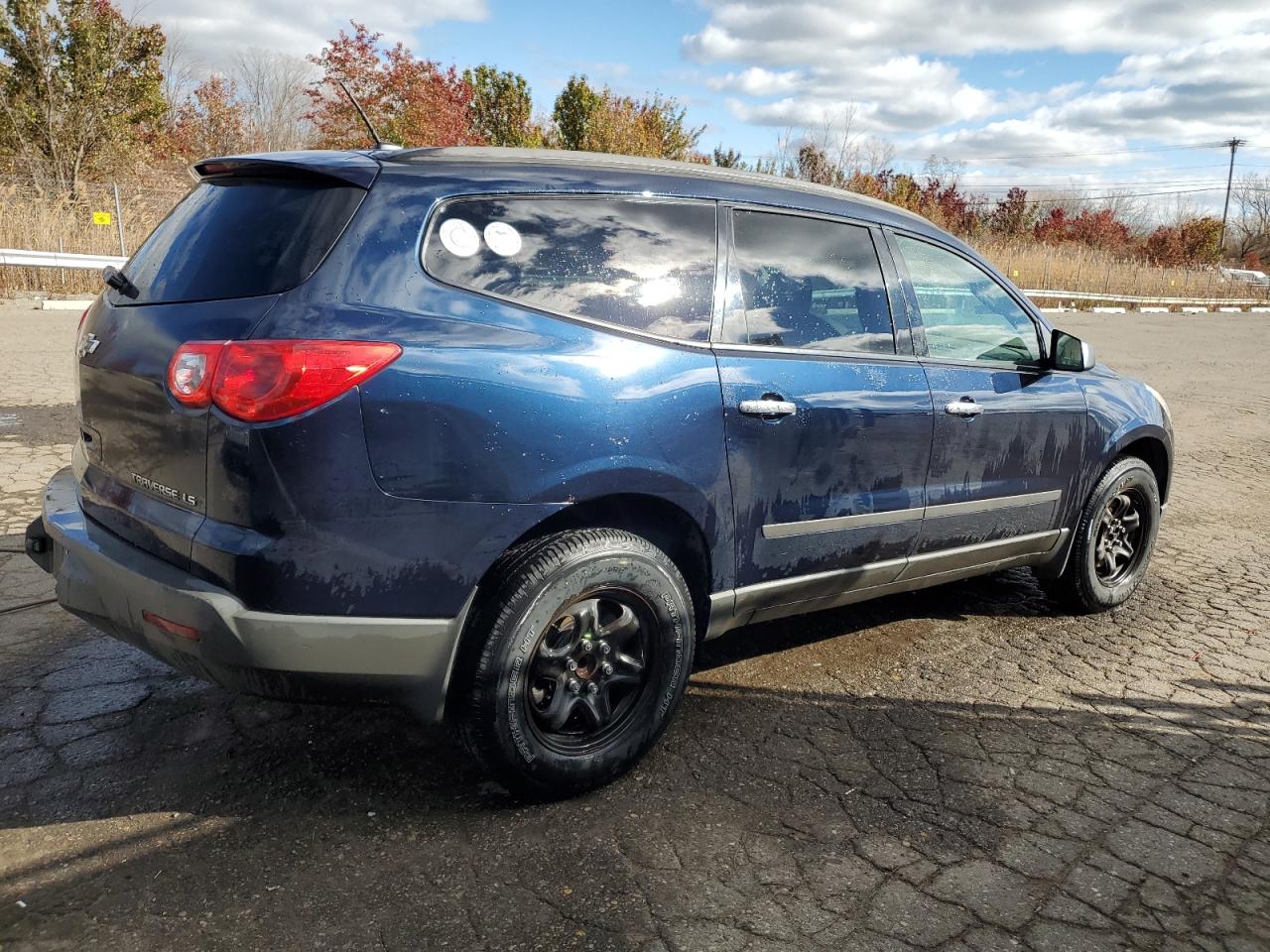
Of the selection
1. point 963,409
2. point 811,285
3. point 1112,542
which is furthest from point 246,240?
point 1112,542

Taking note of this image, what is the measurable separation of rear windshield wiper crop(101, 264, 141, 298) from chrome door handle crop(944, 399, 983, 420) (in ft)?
9.09

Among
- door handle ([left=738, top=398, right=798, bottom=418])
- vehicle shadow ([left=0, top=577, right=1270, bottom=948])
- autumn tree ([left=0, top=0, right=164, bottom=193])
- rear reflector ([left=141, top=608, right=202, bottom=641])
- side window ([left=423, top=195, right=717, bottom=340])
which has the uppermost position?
autumn tree ([left=0, top=0, right=164, bottom=193])

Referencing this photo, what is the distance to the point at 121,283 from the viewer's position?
3.13 m

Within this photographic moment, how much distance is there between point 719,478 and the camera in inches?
123

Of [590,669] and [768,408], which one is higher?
[768,408]

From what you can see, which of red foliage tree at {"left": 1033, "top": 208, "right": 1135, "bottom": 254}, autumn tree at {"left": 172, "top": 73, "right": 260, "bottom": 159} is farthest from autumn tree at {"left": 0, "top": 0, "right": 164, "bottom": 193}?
red foliage tree at {"left": 1033, "top": 208, "right": 1135, "bottom": 254}

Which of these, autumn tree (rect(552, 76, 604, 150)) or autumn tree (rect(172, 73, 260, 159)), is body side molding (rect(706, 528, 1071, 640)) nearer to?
autumn tree (rect(552, 76, 604, 150))

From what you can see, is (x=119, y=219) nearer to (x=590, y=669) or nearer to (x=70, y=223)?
(x=70, y=223)

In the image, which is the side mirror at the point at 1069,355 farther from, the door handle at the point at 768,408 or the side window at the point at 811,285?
the door handle at the point at 768,408

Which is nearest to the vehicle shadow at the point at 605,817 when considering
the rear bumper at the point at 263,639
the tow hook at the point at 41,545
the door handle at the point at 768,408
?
the rear bumper at the point at 263,639

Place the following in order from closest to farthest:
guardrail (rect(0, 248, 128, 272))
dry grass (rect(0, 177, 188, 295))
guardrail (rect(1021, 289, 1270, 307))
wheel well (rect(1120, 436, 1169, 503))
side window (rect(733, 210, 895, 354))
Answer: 1. side window (rect(733, 210, 895, 354))
2. wheel well (rect(1120, 436, 1169, 503))
3. guardrail (rect(0, 248, 128, 272))
4. dry grass (rect(0, 177, 188, 295))
5. guardrail (rect(1021, 289, 1270, 307))

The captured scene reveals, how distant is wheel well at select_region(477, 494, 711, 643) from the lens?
291 centimetres

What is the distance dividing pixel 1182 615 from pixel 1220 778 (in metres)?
1.77

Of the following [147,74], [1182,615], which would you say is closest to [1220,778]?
[1182,615]
